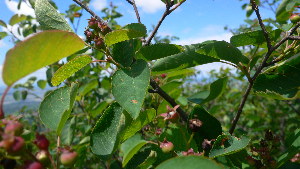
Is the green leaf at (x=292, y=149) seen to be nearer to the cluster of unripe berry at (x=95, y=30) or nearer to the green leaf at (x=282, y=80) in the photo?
the green leaf at (x=282, y=80)

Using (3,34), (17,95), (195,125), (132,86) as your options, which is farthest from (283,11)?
(17,95)

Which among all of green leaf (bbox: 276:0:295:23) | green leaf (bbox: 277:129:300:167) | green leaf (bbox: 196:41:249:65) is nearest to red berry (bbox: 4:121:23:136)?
green leaf (bbox: 196:41:249:65)

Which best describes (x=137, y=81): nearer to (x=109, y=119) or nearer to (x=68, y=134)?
(x=109, y=119)

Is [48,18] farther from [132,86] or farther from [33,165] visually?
[33,165]

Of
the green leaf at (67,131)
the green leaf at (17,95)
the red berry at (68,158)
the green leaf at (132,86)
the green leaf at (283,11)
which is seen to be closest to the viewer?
the red berry at (68,158)

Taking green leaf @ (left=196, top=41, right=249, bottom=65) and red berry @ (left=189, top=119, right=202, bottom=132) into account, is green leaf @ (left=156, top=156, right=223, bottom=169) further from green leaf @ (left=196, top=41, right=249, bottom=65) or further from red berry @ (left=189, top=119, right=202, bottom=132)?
green leaf @ (left=196, top=41, right=249, bottom=65)

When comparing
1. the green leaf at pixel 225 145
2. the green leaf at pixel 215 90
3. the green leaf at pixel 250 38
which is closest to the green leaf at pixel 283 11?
the green leaf at pixel 250 38
